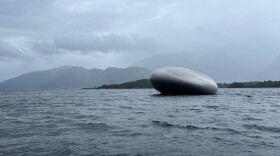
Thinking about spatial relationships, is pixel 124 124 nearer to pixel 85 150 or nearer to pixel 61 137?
pixel 61 137

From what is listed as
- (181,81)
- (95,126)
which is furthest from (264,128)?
(181,81)

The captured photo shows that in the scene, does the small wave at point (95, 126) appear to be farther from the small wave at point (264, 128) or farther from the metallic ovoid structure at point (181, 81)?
the metallic ovoid structure at point (181, 81)

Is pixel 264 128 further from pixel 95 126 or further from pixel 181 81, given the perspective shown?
pixel 181 81

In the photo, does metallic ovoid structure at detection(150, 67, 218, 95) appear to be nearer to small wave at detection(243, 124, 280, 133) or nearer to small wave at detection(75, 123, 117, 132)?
small wave at detection(243, 124, 280, 133)

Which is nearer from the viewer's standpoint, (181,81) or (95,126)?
(95,126)

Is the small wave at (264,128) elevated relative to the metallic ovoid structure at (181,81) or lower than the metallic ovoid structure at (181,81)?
lower

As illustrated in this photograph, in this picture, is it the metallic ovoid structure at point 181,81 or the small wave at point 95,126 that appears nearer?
the small wave at point 95,126

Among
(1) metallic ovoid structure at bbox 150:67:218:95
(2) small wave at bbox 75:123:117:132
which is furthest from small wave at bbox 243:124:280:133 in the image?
(1) metallic ovoid structure at bbox 150:67:218:95

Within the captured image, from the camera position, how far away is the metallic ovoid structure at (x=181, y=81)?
202ft

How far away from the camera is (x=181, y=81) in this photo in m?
61.3

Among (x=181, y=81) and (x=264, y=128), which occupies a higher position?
(x=181, y=81)

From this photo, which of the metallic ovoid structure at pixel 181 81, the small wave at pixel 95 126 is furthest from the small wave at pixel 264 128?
the metallic ovoid structure at pixel 181 81

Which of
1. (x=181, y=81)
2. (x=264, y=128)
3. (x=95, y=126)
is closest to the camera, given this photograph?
(x=264, y=128)

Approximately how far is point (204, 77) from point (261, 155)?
53.0 meters
